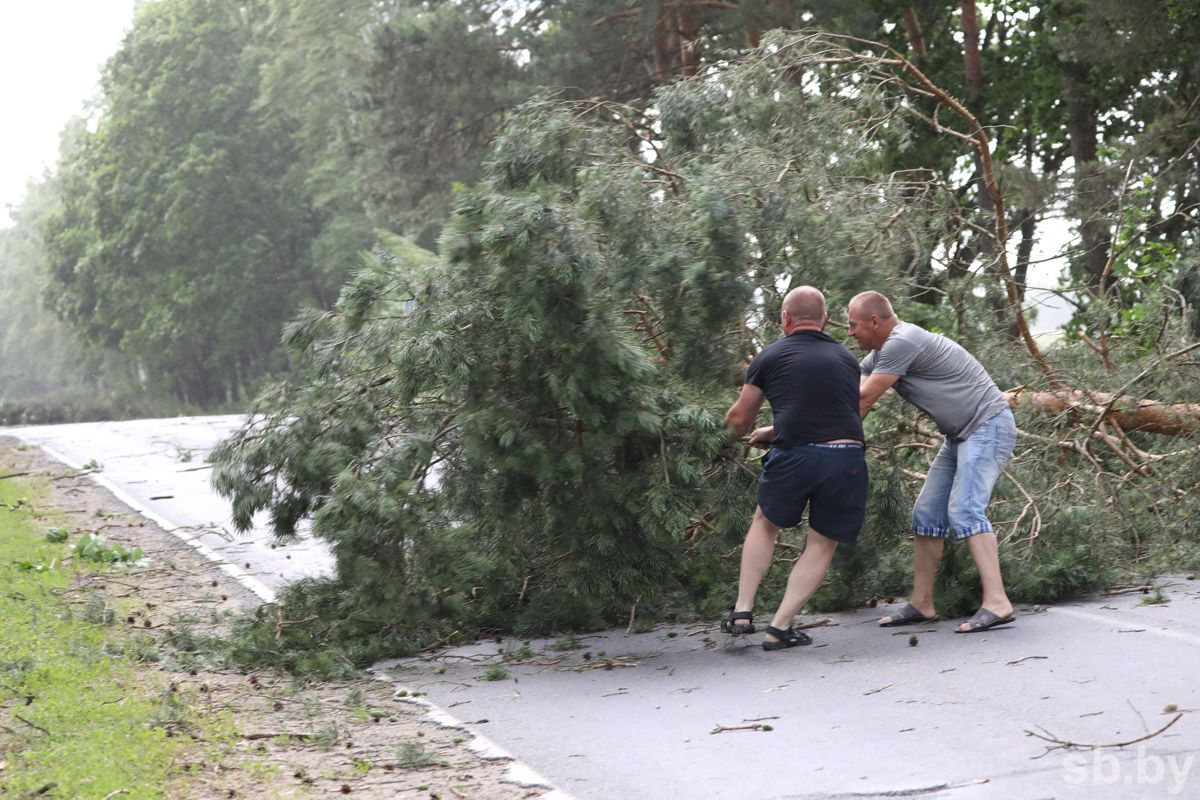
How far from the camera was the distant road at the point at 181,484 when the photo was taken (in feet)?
38.8

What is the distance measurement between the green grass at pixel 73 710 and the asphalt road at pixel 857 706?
1.42m

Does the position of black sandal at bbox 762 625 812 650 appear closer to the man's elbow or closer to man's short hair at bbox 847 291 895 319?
the man's elbow

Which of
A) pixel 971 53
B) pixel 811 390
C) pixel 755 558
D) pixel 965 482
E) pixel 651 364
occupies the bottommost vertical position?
pixel 755 558

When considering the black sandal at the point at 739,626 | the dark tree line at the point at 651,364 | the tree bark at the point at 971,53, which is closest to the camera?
the black sandal at the point at 739,626

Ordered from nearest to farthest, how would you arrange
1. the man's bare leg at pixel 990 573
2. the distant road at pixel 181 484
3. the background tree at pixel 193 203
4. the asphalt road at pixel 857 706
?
1. the asphalt road at pixel 857 706
2. the man's bare leg at pixel 990 573
3. the distant road at pixel 181 484
4. the background tree at pixel 193 203

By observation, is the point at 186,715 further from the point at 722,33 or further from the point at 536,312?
the point at 722,33

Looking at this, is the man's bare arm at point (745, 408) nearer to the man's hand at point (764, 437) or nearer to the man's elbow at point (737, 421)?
the man's elbow at point (737, 421)

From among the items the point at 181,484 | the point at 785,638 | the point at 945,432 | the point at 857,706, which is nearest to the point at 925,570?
the point at 945,432

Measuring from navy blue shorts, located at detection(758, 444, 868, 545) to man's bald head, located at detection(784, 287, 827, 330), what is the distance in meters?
0.71

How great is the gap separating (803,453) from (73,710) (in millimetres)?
3940

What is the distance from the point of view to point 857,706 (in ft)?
20.9

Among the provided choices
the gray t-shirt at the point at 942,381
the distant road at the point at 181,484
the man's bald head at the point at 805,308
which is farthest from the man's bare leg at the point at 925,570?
the distant road at the point at 181,484

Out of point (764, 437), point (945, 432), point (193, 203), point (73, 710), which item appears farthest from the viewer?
point (193, 203)

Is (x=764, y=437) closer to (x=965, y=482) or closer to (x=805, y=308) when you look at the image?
(x=805, y=308)
